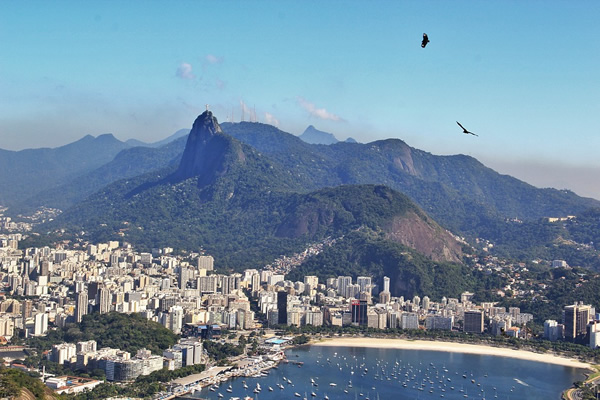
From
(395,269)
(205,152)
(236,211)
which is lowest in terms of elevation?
(395,269)

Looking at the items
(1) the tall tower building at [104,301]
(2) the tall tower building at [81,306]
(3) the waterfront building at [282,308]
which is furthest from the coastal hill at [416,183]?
(2) the tall tower building at [81,306]

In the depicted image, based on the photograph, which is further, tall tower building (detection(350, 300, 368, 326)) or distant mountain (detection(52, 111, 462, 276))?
distant mountain (detection(52, 111, 462, 276))

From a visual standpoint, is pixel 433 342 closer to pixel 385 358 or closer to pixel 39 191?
pixel 385 358

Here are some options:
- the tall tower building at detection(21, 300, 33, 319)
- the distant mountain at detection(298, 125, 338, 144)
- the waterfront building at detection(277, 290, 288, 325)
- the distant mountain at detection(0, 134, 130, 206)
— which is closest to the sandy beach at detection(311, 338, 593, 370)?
the waterfront building at detection(277, 290, 288, 325)

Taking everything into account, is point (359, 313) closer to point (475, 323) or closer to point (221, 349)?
point (475, 323)

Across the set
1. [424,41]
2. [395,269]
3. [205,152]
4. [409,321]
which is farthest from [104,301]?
[205,152]

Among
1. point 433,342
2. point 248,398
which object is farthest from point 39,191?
point 248,398

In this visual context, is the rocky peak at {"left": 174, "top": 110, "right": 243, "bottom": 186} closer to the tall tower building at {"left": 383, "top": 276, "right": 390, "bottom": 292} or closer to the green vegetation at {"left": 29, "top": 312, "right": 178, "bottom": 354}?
the tall tower building at {"left": 383, "top": 276, "right": 390, "bottom": 292}
